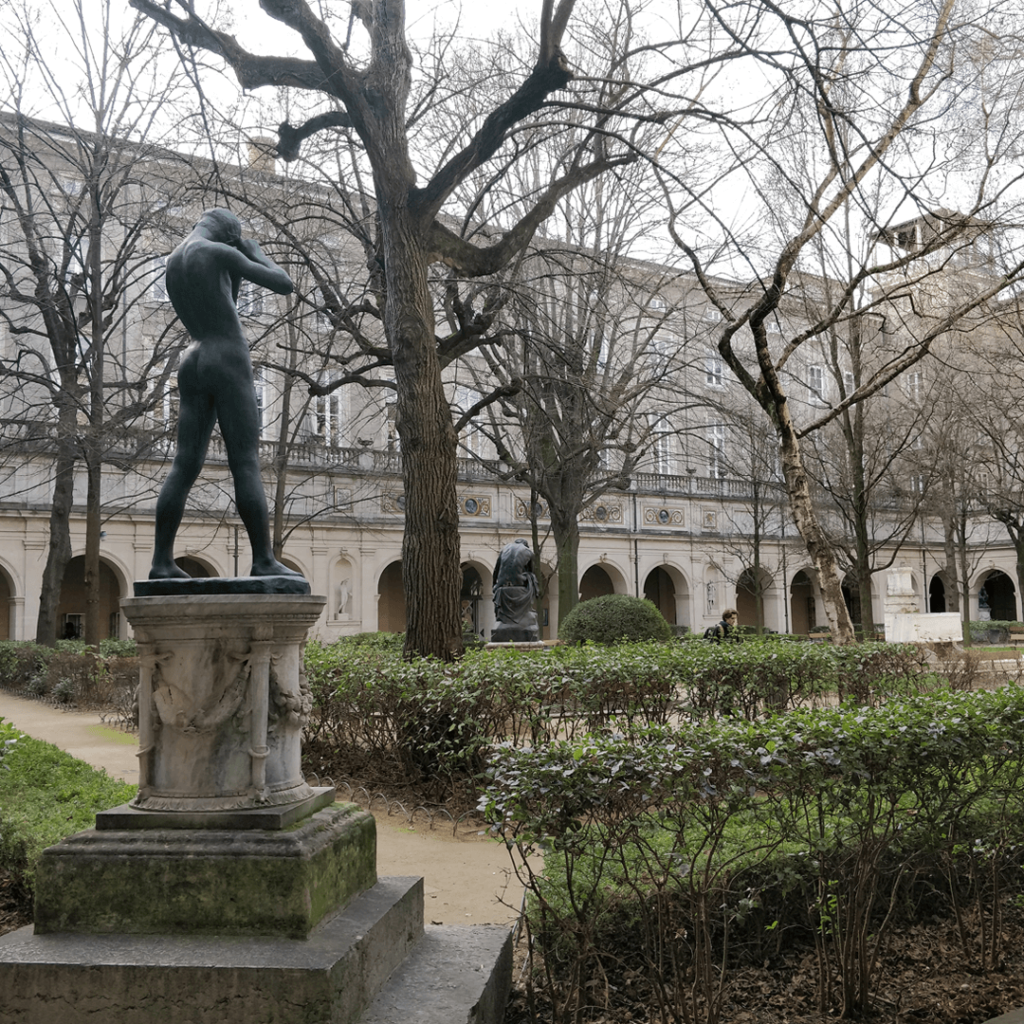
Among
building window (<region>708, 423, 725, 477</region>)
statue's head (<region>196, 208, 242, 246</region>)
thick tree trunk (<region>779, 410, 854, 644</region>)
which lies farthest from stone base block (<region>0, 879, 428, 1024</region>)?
building window (<region>708, 423, 725, 477</region>)

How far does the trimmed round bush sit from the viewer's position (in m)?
15.9

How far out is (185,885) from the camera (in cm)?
316

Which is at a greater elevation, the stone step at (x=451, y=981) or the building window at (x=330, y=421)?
the building window at (x=330, y=421)

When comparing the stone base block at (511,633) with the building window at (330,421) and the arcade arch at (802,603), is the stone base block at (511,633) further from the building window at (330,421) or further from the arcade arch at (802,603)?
the arcade arch at (802,603)

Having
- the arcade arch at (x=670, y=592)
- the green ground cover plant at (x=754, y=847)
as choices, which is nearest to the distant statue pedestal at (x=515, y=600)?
the green ground cover plant at (x=754, y=847)

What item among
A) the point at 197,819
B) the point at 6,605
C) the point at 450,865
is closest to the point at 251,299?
the point at 450,865

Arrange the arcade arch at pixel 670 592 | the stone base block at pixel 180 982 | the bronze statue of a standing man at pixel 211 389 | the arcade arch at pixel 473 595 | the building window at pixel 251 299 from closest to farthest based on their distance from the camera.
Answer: the stone base block at pixel 180 982 → the bronze statue of a standing man at pixel 211 389 → the building window at pixel 251 299 → the arcade arch at pixel 473 595 → the arcade arch at pixel 670 592

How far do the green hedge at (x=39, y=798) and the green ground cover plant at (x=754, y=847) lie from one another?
7.42ft

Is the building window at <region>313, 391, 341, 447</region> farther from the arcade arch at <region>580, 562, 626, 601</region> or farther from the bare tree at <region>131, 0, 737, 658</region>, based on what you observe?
the bare tree at <region>131, 0, 737, 658</region>

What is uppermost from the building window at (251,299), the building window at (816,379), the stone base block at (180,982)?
the building window at (816,379)

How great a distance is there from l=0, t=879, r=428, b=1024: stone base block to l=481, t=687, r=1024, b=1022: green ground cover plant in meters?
0.75

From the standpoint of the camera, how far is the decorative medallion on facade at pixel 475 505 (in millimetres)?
31125

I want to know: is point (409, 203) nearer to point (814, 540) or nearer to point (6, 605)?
point (814, 540)

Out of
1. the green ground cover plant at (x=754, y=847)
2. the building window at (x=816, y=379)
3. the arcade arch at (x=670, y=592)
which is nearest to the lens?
the green ground cover plant at (x=754, y=847)
